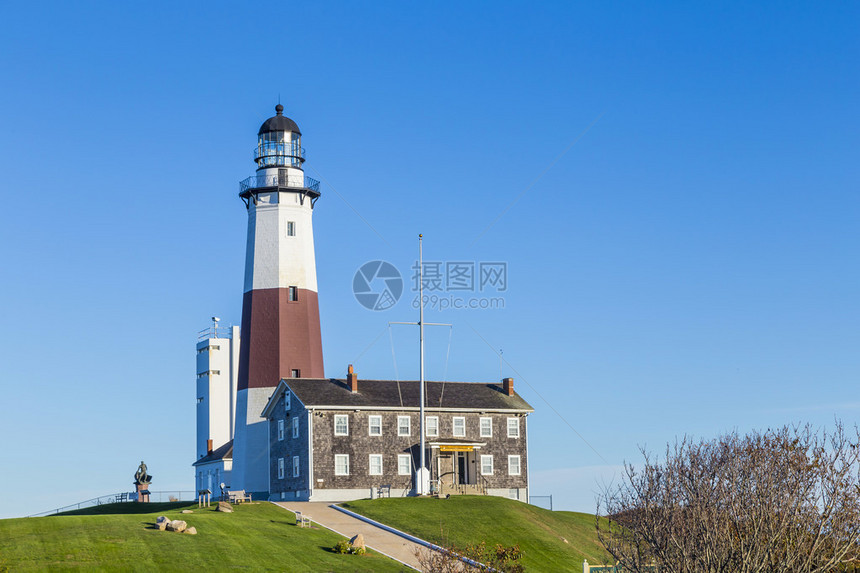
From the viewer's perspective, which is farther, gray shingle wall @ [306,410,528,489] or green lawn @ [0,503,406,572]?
gray shingle wall @ [306,410,528,489]

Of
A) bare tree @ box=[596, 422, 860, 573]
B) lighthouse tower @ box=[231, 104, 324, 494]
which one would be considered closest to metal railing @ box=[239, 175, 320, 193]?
lighthouse tower @ box=[231, 104, 324, 494]

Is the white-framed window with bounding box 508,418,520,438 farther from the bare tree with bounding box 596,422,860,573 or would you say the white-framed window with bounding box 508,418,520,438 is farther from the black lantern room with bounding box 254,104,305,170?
the bare tree with bounding box 596,422,860,573

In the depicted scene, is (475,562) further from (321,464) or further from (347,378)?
(347,378)

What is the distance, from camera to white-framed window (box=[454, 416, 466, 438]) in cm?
5969

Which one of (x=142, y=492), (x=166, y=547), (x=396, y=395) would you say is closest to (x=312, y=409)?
(x=396, y=395)

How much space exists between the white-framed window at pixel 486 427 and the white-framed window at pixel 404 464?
4.85 metres

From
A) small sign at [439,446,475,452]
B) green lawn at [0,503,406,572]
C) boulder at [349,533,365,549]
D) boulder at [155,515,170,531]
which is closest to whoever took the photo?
green lawn at [0,503,406,572]

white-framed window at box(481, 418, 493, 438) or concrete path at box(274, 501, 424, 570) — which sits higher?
white-framed window at box(481, 418, 493, 438)

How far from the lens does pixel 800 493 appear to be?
2272 cm

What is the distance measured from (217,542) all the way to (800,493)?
74.3ft

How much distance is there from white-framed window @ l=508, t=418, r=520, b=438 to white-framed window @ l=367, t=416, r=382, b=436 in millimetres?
7940

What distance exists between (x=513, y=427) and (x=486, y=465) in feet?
9.27

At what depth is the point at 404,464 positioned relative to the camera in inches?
2272

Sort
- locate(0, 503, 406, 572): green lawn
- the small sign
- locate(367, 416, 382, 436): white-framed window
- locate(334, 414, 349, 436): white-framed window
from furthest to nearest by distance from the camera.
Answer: the small sign → locate(367, 416, 382, 436): white-framed window → locate(334, 414, 349, 436): white-framed window → locate(0, 503, 406, 572): green lawn
